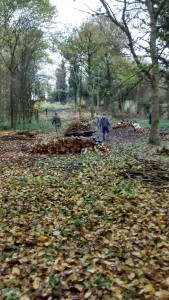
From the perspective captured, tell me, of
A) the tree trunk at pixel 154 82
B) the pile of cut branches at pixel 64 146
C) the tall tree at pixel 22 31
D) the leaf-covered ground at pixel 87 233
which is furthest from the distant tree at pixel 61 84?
the leaf-covered ground at pixel 87 233

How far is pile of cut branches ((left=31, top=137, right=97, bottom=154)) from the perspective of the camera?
1414 centimetres

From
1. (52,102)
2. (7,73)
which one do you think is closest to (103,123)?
(7,73)

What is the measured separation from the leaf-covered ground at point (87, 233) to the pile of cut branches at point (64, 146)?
4.07 meters

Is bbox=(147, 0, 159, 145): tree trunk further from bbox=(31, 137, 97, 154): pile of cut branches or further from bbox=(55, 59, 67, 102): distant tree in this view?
bbox=(55, 59, 67, 102): distant tree

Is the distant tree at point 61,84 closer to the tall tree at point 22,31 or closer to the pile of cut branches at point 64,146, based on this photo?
the tall tree at point 22,31

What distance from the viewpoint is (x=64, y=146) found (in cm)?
1417

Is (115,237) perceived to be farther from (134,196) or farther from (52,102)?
(52,102)

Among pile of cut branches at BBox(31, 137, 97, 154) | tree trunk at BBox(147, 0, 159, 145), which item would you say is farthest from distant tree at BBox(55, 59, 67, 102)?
pile of cut branches at BBox(31, 137, 97, 154)

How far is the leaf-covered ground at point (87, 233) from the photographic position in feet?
13.5

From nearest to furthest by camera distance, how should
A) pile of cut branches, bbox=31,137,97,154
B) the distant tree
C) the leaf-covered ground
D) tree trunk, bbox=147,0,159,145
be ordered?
the leaf-covered ground → pile of cut branches, bbox=31,137,97,154 → tree trunk, bbox=147,0,159,145 → the distant tree

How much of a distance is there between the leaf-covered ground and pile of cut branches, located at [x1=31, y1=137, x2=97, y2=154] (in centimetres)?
407

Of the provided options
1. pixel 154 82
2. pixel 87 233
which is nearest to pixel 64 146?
pixel 154 82

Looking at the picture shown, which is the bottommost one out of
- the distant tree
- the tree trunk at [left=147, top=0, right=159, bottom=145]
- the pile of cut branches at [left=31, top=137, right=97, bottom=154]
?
the pile of cut branches at [left=31, top=137, right=97, bottom=154]

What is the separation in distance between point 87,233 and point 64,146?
8727mm
